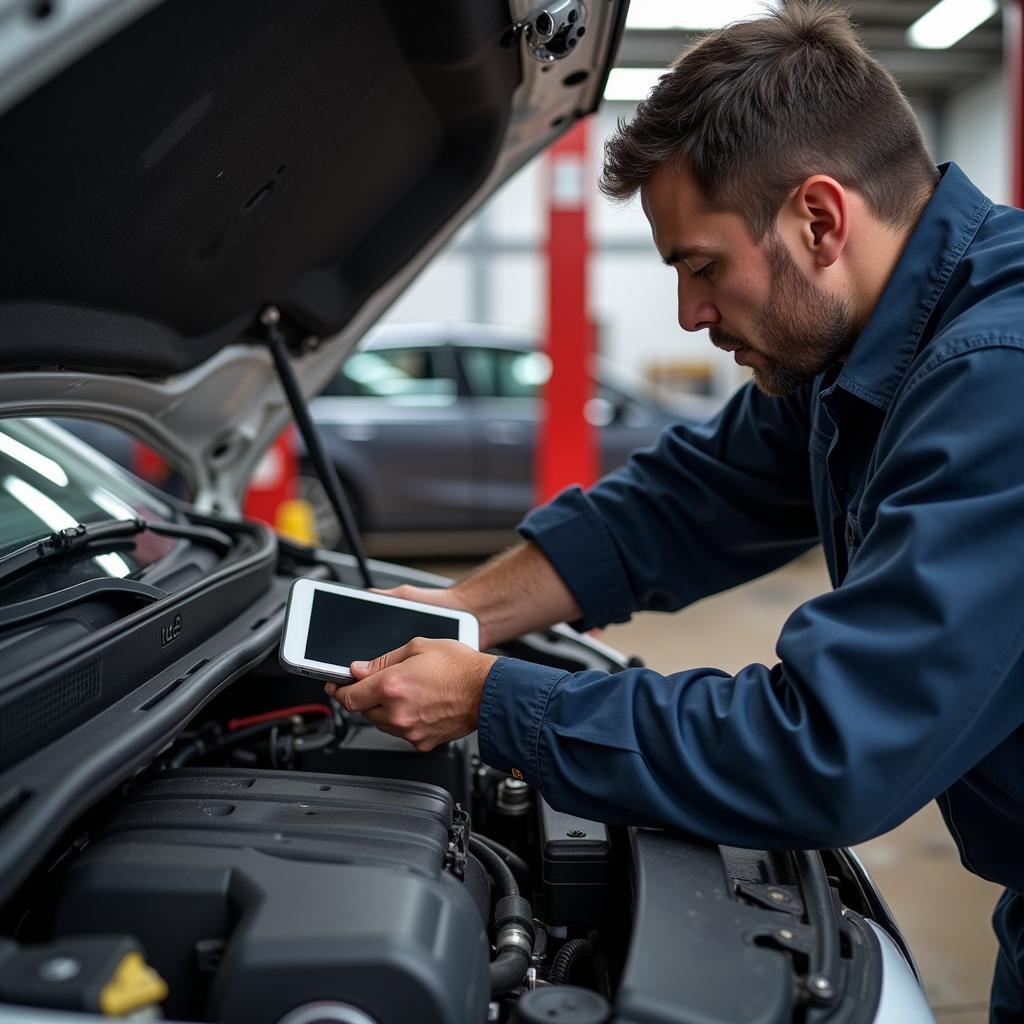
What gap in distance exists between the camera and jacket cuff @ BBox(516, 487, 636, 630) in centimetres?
169

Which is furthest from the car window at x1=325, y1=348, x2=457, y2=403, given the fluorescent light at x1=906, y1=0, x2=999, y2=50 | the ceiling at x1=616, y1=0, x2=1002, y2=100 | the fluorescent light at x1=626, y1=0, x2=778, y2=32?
the fluorescent light at x1=906, y1=0, x2=999, y2=50

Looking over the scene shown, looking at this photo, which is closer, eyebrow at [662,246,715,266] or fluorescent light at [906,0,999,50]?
eyebrow at [662,246,715,266]

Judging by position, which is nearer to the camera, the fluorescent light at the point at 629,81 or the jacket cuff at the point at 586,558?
the jacket cuff at the point at 586,558

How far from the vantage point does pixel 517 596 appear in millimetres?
1673

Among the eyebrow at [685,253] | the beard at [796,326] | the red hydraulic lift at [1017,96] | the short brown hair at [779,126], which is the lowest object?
the beard at [796,326]

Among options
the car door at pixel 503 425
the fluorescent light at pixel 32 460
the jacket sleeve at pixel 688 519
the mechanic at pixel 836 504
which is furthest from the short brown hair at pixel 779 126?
the car door at pixel 503 425

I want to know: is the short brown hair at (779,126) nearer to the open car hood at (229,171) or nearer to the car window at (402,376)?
the open car hood at (229,171)

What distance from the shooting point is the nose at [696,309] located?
4.18 feet

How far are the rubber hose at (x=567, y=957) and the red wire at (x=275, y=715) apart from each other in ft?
1.80

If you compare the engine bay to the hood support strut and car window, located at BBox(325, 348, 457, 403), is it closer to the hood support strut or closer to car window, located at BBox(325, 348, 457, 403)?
the hood support strut

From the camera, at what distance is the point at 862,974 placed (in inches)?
39.4

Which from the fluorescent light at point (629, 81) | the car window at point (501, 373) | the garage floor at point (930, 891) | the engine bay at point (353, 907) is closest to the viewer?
the engine bay at point (353, 907)

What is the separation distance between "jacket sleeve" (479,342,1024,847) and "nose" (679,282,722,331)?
0.29 m

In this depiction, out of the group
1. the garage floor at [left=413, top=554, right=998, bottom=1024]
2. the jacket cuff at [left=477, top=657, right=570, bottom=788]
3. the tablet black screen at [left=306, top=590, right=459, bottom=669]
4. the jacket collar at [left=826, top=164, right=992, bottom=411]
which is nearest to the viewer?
the jacket cuff at [left=477, top=657, right=570, bottom=788]
